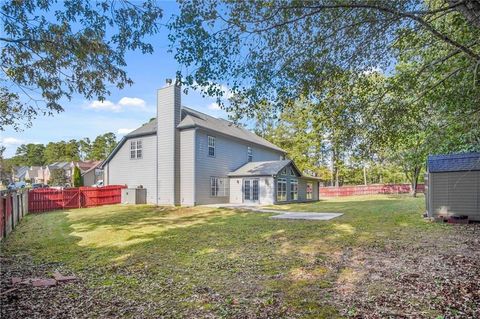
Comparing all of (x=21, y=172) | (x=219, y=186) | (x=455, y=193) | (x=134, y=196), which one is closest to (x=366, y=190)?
(x=219, y=186)

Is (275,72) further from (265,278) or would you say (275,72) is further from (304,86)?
(265,278)

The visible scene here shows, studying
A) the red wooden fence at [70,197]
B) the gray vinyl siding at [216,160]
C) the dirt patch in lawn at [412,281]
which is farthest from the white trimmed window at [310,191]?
the dirt patch in lawn at [412,281]

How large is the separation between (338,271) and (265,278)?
1.36 m

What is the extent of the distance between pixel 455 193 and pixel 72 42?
488 inches

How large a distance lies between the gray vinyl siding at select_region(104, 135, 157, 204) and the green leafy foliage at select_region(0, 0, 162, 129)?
1531 centimetres

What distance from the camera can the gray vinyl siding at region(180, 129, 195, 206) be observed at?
1891 cm

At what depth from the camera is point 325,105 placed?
6391 mm

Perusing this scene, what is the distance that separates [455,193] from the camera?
1089cm

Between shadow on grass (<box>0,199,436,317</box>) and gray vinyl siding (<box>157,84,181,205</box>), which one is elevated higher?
gray vinyl siding (<box>157,84,181,205</box>)

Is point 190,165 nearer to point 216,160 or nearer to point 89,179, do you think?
point 216,160

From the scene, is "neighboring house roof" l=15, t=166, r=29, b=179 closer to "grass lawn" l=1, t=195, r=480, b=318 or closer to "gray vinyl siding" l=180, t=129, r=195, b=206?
"gray vinyl siding" l=180, t=129, r=195, b=206

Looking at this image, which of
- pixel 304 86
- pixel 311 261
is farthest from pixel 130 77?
pixel 311 261

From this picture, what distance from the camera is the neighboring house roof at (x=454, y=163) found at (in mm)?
10286

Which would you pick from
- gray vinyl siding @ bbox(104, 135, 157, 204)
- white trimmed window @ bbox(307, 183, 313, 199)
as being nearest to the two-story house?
gray vinyl siding @ bbox(104, 135, 157, 204)
